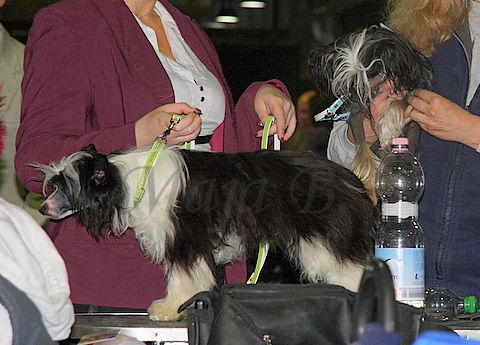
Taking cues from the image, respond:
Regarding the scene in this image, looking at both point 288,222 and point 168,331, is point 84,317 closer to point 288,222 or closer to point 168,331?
point 168,331

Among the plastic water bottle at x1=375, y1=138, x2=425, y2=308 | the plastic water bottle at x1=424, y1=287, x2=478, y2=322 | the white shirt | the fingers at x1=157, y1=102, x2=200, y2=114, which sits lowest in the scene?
the plastic water bottle at x1=424, y1=287, x2=478, y2=322

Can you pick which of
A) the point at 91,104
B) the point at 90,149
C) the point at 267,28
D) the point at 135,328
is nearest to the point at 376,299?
the point at 135,328

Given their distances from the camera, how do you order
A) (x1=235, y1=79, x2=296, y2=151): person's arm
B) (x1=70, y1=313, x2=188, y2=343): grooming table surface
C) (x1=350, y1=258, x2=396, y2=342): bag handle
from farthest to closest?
(x1=235, y1=79, x2=296, y2=151): person's arm
(x1=70, y1=313, x2=188, y2=343): grooming table surface
(x1=350, y1=258, x2=396, y2=342): bag handle

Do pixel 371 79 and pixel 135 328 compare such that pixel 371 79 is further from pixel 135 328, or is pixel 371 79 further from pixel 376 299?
pixel 376 299

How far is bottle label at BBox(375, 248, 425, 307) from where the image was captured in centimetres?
185

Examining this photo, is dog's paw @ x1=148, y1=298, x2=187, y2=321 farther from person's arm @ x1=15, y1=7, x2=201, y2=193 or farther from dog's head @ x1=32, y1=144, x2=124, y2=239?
person's arm @ x1=15, y1=7, x2=201, y2=193

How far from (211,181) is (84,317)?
39 centimetres

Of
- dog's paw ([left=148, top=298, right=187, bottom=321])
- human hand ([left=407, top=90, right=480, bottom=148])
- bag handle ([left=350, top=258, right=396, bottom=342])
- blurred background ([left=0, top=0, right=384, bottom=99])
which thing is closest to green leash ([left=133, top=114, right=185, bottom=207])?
dog's paw ([left=148, top=298, right=187, bottom=321])

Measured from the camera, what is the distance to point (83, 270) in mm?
1955

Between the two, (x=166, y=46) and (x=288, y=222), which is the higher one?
(x=166, y=46)

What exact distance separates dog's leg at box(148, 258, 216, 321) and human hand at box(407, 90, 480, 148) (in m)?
0.63

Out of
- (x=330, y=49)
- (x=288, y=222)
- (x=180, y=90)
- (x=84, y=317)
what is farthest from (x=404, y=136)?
(x=84, y=317)

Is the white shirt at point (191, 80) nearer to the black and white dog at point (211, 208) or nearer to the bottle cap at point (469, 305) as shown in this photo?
the black and white dog at point (211, 208)

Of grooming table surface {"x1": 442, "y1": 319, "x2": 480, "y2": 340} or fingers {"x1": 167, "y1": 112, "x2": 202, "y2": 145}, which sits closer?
grooming table surface {"x1": 442, "y1": 319, "x2": 480, "y2": 340}
